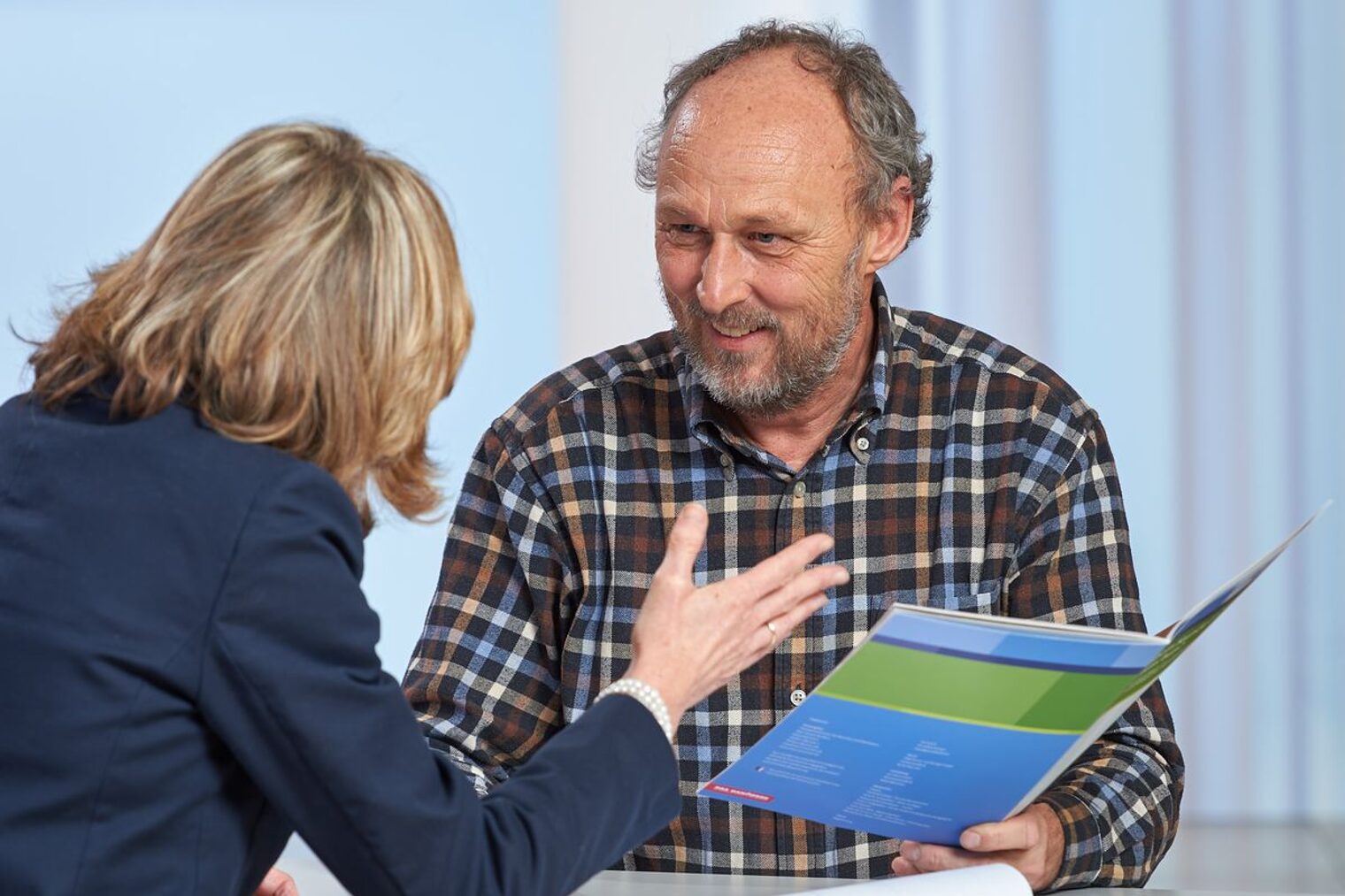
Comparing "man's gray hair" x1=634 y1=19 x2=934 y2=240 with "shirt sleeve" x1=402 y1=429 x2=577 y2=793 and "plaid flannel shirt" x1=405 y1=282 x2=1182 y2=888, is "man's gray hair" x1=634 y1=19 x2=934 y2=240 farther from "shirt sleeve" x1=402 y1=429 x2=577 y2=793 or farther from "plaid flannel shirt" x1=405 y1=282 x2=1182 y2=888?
"shirt sleeve" x1=402 y1=429 x2=577 y2=793

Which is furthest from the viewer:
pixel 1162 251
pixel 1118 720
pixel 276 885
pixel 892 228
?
pixel 1162 251

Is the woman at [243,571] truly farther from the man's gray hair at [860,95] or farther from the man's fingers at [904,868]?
the man's gray hair at [860,95]

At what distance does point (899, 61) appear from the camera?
394 cm

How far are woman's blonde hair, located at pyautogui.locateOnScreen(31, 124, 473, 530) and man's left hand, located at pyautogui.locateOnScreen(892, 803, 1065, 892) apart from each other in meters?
0.61

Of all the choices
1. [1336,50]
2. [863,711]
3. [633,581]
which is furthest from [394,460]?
[1336,50]

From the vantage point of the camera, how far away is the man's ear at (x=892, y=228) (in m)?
1.87

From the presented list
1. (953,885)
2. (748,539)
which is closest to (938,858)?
(953,885)

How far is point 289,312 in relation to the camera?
104cm

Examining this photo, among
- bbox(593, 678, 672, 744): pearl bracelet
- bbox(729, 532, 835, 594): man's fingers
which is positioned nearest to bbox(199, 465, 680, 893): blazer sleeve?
bbox(593, 678, 672, 744): pearl bracelet

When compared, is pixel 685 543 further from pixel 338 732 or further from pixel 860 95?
pixel 860 95

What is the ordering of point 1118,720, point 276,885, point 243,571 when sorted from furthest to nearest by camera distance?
point 1118,720 → point 276,885 → point 243,571

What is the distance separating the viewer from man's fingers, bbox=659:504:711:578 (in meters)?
1.21

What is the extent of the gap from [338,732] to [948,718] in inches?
19.4

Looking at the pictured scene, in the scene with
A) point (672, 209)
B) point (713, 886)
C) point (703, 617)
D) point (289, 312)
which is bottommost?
point (713, 886)
